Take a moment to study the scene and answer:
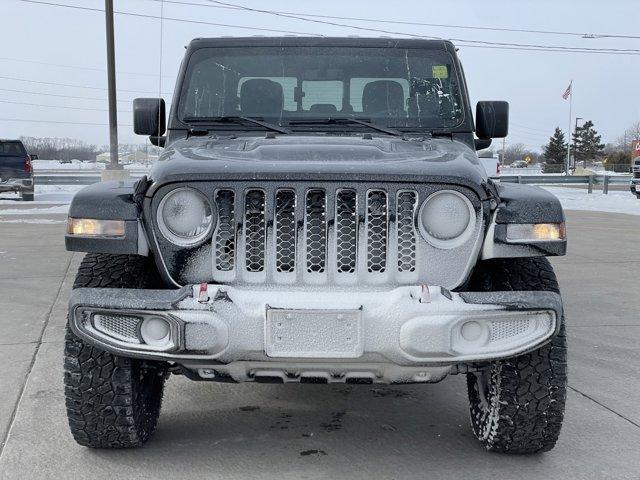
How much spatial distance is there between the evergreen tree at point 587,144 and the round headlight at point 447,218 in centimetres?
10244

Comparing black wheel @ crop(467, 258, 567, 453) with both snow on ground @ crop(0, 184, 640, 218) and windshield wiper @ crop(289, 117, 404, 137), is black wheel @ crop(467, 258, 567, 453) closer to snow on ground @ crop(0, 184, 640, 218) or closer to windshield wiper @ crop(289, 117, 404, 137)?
windshield wiper @ crop(289, 117, 404, 137)

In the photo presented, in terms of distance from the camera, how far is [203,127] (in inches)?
171

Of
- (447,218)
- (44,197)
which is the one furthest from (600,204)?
(447,218)

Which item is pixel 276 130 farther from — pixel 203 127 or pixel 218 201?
pixel 218 201

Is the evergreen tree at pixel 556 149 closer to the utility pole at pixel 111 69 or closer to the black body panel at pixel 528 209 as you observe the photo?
the utility pole at pixel 111 69

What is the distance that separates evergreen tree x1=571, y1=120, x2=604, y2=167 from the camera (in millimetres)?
100688

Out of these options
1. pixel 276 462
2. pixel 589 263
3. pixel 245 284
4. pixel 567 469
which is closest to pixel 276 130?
pixel 245 284

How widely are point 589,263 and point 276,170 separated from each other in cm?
787

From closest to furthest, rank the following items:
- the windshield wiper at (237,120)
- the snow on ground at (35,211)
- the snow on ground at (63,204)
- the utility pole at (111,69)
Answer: the windshield wiper at (237,120) → the snow on ground at (35,211) → the snow on ground at (63,204) → the utility pole at (111,69)

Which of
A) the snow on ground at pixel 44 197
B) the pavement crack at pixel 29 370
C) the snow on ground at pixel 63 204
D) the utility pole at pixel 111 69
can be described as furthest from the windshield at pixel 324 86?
the utility pole at pixel 111 69

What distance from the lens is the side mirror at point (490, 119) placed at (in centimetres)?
465

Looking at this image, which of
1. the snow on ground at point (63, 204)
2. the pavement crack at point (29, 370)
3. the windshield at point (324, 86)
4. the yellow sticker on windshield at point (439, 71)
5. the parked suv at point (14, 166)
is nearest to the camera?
the pavement crack at point (29, 370)

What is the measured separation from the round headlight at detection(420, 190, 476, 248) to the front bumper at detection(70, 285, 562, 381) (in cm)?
24

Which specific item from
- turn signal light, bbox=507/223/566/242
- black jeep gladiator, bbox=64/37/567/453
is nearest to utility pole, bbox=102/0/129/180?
black jeep gladiator, bbox=64/37/567/453
